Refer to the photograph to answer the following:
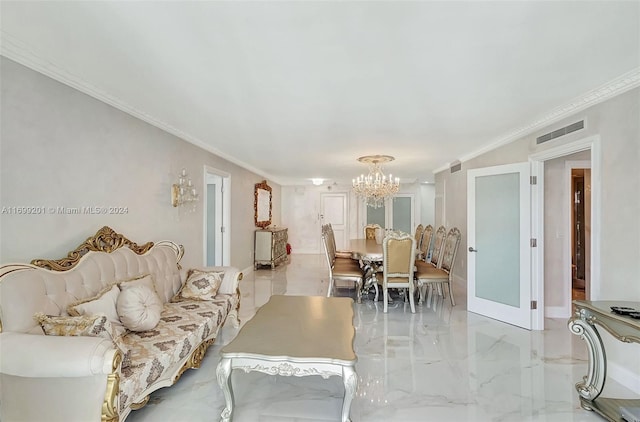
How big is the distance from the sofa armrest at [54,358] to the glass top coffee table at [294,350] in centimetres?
64

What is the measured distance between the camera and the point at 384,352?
9.45 feet

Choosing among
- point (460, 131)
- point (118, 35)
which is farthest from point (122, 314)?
point (460, 131)

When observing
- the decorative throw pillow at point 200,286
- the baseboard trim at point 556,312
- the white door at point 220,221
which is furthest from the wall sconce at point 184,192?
the baseboard trim at point 556,312

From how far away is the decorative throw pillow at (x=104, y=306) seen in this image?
1.93m

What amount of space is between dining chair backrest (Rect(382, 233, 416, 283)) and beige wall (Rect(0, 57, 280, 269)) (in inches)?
110

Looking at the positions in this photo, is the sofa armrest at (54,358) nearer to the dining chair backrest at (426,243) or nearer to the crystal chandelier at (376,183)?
the crystal chandelier at (376,183)

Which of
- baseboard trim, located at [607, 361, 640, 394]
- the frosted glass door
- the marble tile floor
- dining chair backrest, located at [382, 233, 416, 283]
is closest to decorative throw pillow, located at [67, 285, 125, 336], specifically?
the marble tile floor

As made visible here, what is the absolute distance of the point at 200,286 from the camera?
312cm

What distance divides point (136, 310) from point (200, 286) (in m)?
0.92

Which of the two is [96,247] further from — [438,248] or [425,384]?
[438,248]

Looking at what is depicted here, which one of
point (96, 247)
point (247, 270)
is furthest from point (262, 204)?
point (96, 247)

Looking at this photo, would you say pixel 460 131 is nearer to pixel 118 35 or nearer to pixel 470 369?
pixel 470 369

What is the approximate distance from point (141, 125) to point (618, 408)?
4.61 m

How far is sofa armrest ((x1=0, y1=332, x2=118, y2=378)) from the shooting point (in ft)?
4.71
